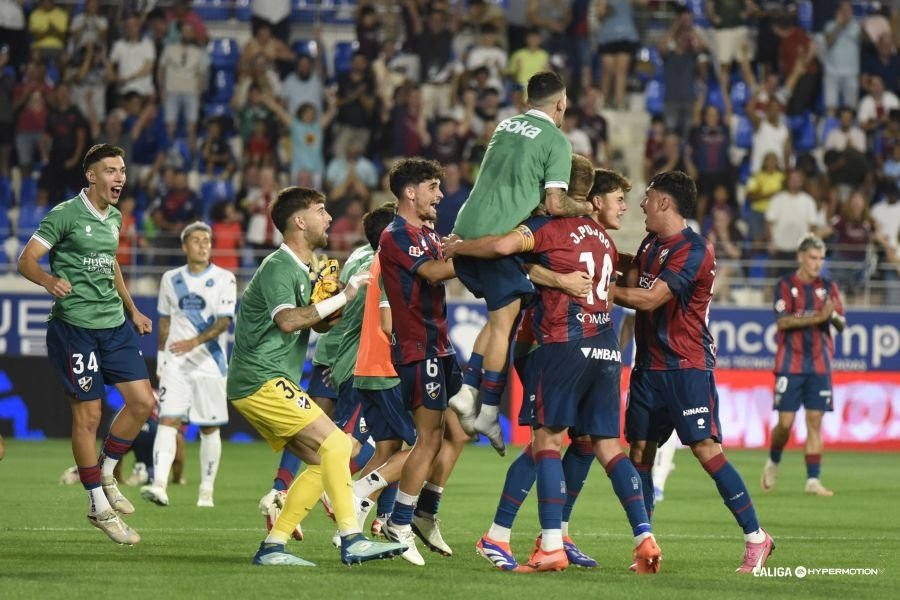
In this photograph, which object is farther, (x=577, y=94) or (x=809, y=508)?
(x=577, y=94)

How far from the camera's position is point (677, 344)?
9.38 meters

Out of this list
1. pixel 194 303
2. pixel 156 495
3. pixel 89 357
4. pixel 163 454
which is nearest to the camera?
pixel 89 357

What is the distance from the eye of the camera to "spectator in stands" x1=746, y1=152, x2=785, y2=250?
24.5 metres

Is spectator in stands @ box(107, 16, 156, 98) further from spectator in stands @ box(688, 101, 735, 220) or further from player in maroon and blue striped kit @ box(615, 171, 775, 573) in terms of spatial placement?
player in maroon and blue striped kit @ box(615, 171, 775, 573)

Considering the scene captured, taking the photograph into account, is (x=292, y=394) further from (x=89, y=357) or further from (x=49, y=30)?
(x=49, y=30)

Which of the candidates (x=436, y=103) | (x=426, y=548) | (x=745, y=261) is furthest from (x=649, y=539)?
(x=436, y=103)

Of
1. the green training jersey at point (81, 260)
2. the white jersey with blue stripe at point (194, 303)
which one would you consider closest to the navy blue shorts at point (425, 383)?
the green training jersey at point (81, 260)

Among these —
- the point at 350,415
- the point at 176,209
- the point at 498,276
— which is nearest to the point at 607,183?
the point at 498,276

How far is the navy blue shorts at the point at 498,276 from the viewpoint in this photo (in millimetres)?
9078

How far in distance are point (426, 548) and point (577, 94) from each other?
17.0 meters

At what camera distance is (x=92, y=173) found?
10.4m

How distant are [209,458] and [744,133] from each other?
1566cm

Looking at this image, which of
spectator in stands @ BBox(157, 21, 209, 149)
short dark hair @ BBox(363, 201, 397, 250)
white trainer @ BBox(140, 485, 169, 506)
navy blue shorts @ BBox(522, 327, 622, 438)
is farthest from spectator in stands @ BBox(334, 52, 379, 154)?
navy blue shorts @ BBox(522, 327, 622, 438)

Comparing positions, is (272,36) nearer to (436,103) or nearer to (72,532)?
(436,103)
